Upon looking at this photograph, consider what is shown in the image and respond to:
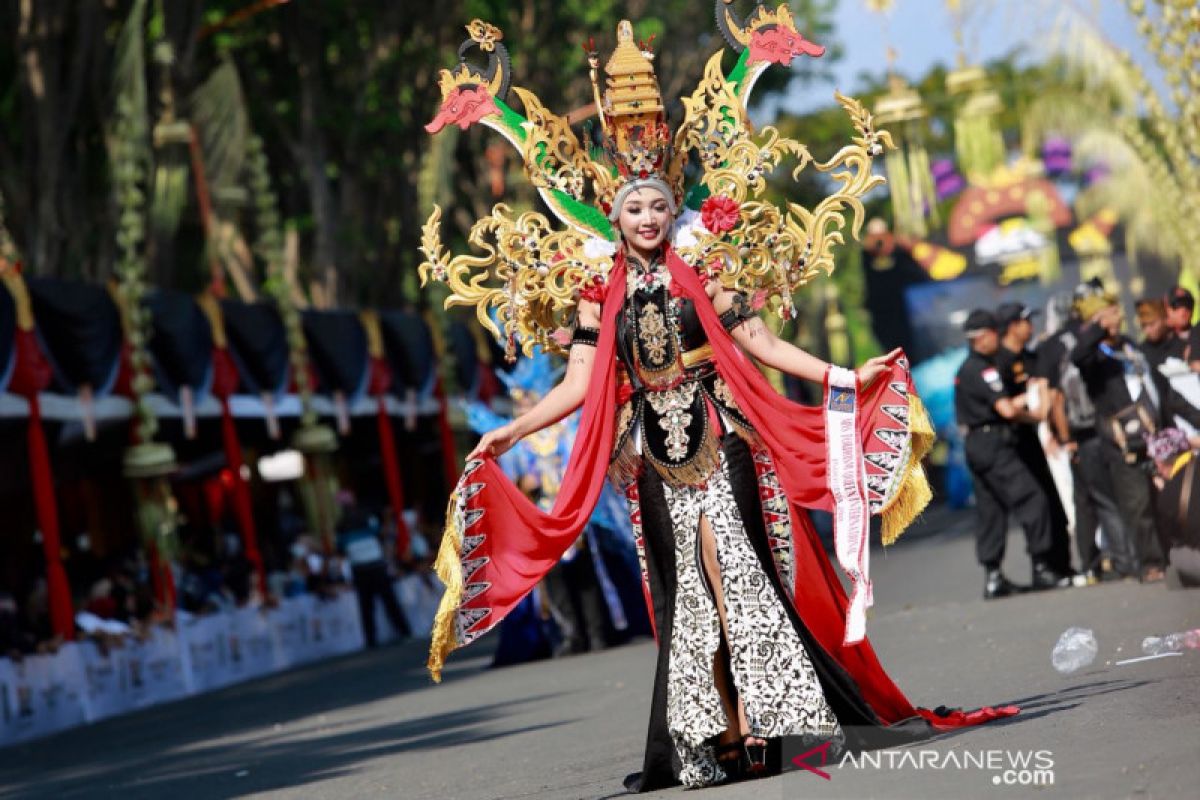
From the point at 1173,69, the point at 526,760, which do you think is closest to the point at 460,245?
the point at 1173,69

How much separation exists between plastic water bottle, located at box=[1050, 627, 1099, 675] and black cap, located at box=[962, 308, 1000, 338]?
20.3 ft

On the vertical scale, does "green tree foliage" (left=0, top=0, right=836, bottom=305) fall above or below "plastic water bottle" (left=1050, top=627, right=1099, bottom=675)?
above

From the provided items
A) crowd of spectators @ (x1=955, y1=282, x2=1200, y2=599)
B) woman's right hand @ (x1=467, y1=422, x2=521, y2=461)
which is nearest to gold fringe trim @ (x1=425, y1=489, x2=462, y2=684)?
woman's right hand @ (x1=467, y1=422, x2=521, y2=461)

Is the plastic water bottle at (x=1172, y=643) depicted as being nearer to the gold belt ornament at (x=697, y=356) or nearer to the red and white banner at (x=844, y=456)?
the red and white banner at (x=844, y=456)

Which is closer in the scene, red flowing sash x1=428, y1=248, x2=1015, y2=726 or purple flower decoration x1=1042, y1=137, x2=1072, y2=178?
red flowing sash x1=428, y1=248, x2=1015, y2=726

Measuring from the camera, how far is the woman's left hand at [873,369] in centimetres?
852

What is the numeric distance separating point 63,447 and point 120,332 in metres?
2.41

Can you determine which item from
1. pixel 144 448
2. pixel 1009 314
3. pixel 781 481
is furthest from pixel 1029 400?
pixel 144 448

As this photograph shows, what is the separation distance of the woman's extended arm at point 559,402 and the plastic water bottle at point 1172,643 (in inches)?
138

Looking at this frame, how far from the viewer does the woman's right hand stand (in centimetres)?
841

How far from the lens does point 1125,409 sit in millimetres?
15633

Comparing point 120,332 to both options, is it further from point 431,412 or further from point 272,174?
point 272,174

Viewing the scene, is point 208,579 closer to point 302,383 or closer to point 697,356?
point 302,383

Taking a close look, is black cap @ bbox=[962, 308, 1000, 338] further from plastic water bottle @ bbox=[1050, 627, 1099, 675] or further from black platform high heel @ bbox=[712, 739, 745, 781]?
black platform high heel @ bbox=[712, 739, 745, 781]
